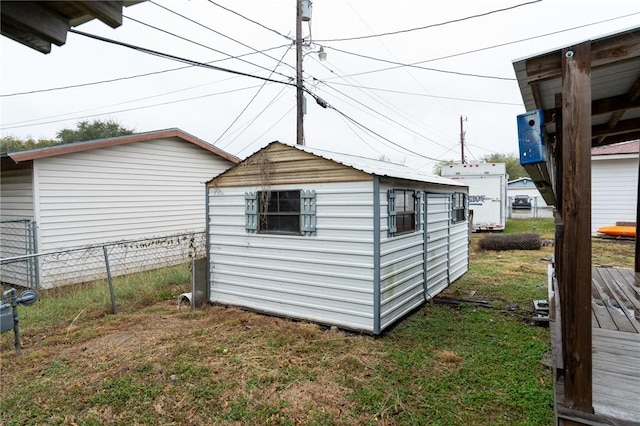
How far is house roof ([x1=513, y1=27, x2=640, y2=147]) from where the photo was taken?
2170mm

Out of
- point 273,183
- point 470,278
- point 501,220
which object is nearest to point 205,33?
point 273,183

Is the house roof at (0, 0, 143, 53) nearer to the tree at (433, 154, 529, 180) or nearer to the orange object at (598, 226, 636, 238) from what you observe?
the orange object at (598, 226, 636, 238)

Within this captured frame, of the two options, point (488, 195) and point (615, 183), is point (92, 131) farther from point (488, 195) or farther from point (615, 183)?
point (615, 183)

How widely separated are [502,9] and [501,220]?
10.5 m

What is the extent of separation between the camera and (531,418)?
2.97 metres

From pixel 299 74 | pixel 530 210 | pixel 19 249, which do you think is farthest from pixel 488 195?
pixel 530 210

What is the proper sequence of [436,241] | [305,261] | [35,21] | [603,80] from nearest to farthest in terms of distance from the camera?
[35,21], [603,80], [305,261], [436,241]

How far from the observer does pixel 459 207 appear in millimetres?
8305

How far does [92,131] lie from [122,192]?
24508 millimetres

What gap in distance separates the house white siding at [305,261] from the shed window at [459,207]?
12.6 feet

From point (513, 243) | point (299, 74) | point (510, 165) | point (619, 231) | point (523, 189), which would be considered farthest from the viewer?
point (510, 165)

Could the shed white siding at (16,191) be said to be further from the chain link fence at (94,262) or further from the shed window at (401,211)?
the shed window at (401,211)

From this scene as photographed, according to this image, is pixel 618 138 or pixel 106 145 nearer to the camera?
pixel 618 138

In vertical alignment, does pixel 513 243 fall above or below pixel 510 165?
below
